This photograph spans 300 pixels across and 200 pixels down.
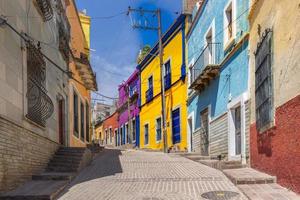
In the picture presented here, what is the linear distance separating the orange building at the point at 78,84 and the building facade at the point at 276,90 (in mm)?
8464

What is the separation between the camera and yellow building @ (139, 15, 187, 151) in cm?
2245

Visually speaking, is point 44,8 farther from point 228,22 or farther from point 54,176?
point 228,22

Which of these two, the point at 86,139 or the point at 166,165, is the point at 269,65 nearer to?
the point at 166,165

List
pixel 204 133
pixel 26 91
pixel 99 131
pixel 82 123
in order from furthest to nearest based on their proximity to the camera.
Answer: pixel 99 131 → pixel 82 123 → pixel 204 133 → pixel 26 91

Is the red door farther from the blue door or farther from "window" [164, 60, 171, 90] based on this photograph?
"window" [164, 60, 171, 90]

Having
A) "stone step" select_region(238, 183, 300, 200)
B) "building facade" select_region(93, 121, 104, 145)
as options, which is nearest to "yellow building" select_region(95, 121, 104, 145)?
"building facade" select_region(93, 121, 104, 145)

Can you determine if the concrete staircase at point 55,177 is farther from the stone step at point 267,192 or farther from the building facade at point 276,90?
the building facade at point 276,90

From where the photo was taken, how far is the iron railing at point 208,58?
52.0 ft

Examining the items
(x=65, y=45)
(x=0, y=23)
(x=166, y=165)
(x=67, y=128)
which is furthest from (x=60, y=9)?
(x=0, y=23)

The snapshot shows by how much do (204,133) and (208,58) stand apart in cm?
312

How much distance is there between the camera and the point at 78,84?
2092cm

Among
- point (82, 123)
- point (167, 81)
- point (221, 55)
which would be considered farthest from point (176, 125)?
point (221, 55)

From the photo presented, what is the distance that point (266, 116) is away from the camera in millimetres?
9820

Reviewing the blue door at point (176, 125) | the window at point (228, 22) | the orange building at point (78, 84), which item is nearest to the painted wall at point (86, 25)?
the orange building at point (78, 84)
